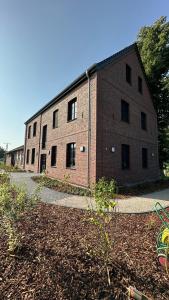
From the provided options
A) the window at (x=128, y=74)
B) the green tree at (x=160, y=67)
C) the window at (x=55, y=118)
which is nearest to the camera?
the window at (x=128, y=74)

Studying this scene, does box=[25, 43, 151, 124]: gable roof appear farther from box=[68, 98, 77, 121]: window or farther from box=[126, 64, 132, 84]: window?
box=[126, 64, 132, 84]: window

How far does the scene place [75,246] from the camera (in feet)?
11.3

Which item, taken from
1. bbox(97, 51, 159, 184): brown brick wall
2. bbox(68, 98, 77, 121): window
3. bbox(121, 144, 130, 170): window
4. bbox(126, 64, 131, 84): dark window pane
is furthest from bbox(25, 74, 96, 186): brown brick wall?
bbox(126, 64, 131, 84): dark window pane

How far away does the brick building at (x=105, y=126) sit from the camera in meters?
10.1

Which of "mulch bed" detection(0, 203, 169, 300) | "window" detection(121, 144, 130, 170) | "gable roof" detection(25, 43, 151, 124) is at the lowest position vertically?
"mulch bed" detection(0, 203, 169, 300)

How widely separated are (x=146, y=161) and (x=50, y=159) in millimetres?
8113

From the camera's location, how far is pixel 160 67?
61.5 feet

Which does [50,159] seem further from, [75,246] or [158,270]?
[158,270]

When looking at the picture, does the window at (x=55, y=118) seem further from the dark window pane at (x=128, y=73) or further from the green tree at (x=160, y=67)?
the green tree at (x=160, y=67)

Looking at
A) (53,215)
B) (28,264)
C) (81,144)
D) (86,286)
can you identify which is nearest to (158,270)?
(86,286)

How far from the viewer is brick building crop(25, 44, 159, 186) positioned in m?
10.1

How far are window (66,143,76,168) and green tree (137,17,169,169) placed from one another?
38.9 ft

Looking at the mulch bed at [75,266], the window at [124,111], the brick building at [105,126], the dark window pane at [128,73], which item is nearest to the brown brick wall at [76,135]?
the brick building at [105,126]

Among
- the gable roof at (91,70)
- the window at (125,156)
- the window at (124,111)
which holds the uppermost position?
the gable roof at (91,70)
